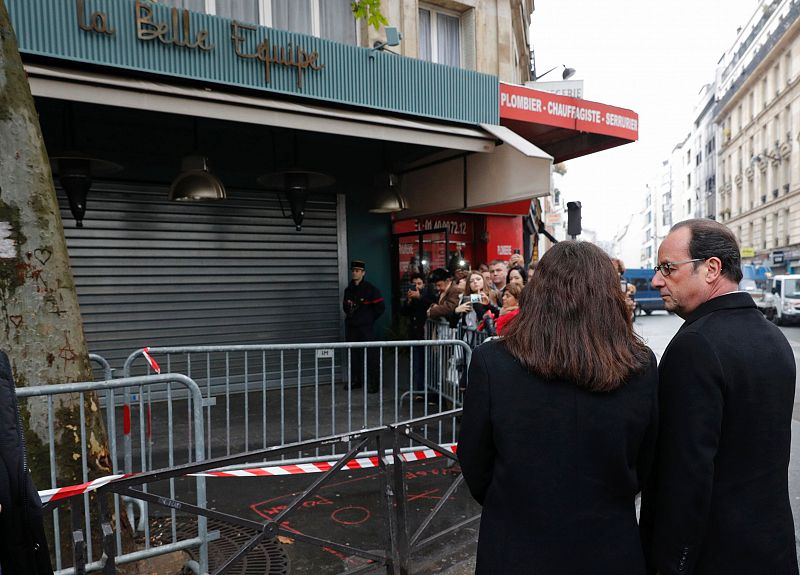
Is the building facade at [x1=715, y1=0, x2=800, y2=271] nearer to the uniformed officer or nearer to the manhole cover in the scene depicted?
the uniformed officer

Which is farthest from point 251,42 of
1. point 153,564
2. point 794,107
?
point 794,107

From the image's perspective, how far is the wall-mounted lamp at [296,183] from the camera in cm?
814

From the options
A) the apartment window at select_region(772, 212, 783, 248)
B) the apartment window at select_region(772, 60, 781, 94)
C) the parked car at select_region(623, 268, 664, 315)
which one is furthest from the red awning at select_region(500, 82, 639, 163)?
the apartment window at select_region(772, 60, 781, 94)

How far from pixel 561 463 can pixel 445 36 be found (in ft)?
35.2

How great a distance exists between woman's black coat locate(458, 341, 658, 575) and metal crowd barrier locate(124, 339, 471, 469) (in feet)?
10.0

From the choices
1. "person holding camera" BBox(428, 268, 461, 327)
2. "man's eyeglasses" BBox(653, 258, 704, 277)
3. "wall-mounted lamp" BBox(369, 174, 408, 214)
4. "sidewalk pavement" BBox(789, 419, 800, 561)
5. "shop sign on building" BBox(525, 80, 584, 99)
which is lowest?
"sidewalk pavement" BBox(789, 419, 800, 561)

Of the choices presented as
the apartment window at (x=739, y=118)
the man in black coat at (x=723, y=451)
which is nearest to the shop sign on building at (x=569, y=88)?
the man in black coat at (x=723, y=451)

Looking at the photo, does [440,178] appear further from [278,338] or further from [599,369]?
[599,369]

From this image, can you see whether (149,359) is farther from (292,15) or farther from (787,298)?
(787,298)

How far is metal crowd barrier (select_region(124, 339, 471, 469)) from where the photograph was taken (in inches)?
212

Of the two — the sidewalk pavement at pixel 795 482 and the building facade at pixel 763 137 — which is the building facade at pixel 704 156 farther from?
the sidewalk pavement at pixel 795 482

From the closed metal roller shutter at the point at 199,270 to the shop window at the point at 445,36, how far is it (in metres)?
3.55

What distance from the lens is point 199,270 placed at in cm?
866

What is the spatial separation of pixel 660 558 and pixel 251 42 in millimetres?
6470
